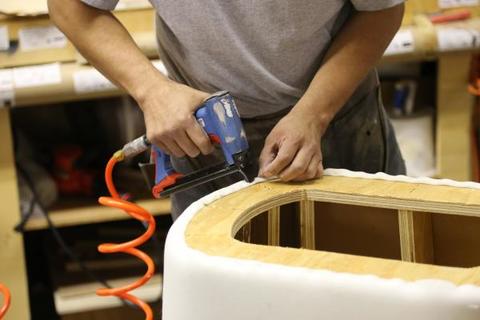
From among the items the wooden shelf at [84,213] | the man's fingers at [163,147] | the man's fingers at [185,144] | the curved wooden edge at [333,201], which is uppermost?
the man's fingers at [185,144]

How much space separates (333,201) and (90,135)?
1154 millimetres

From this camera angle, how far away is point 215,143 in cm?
108

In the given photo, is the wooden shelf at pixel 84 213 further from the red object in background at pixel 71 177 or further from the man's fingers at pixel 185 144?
the man's fingers at pixel 185 144

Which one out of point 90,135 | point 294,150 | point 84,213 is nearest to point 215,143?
point 294,150

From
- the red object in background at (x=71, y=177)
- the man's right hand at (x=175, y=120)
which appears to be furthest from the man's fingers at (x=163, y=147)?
the red object in background at (x=71, y=177)

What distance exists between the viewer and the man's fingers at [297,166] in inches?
42.2

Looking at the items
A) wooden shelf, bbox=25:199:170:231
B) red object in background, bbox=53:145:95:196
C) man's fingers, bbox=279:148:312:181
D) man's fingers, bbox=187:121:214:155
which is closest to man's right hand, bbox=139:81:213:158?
man's fingers, bbox=187:121:214:155

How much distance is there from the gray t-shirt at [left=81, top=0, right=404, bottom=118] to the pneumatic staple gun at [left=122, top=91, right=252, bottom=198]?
111 mm

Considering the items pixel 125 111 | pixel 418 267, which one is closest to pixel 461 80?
pixel 125 111

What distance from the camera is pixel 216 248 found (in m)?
0.87

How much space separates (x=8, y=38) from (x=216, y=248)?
1.01 metres

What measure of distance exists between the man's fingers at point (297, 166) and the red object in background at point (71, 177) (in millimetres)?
922

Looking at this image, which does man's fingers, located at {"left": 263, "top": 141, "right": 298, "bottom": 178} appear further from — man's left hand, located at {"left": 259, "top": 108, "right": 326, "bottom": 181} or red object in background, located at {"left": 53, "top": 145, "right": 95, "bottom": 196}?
red object in background, located at {"left": 53, "top": 145, "right": 95, "bottom": 196}

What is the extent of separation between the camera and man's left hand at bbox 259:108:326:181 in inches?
42.5
